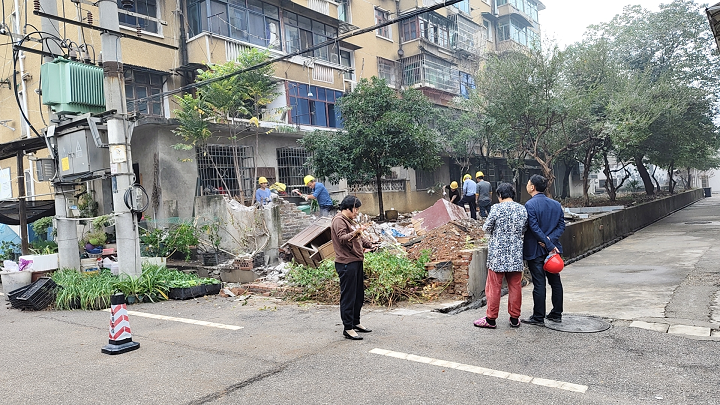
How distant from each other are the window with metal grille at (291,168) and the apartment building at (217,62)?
0.04 m

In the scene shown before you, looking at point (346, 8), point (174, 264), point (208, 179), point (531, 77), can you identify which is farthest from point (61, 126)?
point (346, 8)

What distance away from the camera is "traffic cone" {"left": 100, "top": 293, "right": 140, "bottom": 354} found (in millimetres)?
5617

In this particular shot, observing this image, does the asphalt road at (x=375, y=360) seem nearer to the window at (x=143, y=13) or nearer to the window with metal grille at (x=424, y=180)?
the window at (x=143, y=13)

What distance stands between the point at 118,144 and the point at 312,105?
38.6 feet

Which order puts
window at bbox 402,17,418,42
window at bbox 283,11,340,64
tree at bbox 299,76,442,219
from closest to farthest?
tree at bbox 299,76,442,219, window at bbox 283,11,340,64, window at bbox 402,17,418,42

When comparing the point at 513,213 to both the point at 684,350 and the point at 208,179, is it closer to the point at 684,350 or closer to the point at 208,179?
the point at 684,350

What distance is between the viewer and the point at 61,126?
1034 centimetres

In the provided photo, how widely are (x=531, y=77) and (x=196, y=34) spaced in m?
11.9

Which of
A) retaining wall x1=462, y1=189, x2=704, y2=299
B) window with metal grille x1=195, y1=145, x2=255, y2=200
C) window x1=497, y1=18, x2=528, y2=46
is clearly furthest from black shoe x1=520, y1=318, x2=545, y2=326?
window x1=497, y1=18, x2=528, y2=46

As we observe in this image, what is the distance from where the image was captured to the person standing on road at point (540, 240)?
5.83 m

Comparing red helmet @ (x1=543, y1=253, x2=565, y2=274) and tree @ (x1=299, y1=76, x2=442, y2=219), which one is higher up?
tree @ (x1=299, y1=76, x2=442, y2=219)

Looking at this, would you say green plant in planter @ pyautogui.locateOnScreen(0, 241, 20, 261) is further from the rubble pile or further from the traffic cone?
the rubble pile

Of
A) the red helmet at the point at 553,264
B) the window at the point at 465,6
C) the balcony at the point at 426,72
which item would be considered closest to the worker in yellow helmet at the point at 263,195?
the red helmet at the point at 553,264

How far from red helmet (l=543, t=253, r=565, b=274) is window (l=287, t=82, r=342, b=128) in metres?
14.5
